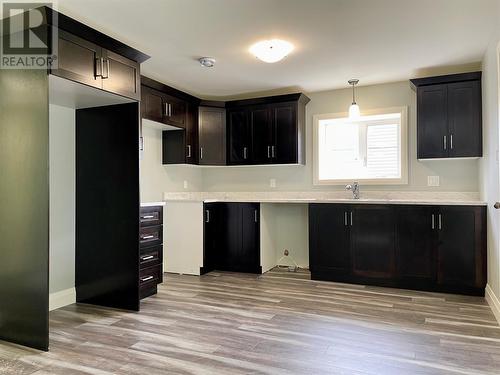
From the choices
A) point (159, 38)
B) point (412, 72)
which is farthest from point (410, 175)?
point (159, 38)

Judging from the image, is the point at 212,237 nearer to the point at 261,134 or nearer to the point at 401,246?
the point at 261,134

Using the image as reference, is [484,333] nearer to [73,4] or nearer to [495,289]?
[495,289]

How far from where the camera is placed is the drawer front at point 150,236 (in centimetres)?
357

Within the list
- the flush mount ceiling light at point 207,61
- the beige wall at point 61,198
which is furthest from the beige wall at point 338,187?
the beige wall at point 61,198

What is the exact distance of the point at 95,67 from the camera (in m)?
2.78

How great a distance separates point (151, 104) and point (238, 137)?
1339mm

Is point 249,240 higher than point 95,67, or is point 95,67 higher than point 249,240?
point 95,67

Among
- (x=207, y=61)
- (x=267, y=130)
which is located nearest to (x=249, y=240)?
(x=267, y=130)

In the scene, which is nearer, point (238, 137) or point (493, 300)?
point (493, 300)

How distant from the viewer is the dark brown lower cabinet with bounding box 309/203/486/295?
11.8 feet

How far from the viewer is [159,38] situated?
321 centimetres

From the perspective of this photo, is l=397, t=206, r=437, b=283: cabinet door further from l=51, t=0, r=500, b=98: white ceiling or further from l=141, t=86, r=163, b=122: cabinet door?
l=141, t=86, r=163, b=122: cabinet door

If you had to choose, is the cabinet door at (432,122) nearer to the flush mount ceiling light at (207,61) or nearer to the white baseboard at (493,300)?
the white baseboard at (493,300)

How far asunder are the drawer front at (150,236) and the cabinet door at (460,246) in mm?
2853
